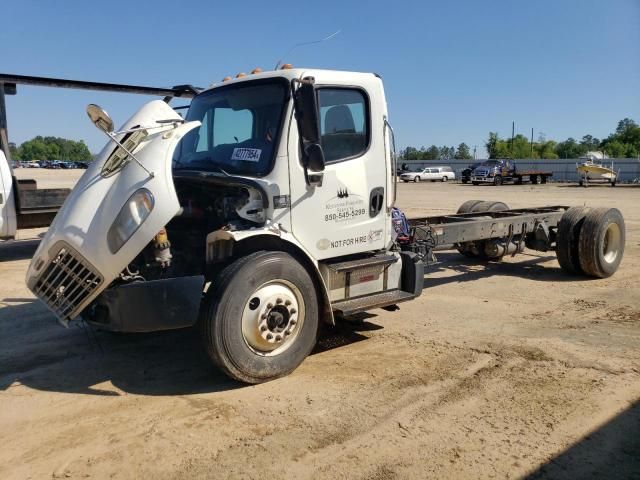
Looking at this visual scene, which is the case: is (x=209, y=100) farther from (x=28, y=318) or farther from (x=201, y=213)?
(x=28, y=318)

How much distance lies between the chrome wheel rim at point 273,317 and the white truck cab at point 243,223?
1cm

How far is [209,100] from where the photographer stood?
5406mm

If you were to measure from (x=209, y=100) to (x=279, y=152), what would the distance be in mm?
1240

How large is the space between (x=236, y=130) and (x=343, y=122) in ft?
3.19

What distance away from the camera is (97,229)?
403 centimetres

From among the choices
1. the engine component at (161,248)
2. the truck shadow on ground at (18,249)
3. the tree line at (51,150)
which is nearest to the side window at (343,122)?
the engine component at (161,248)

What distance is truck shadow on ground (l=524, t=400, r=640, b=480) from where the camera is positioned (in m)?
3.16

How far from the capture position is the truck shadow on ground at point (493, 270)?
28.3 feet

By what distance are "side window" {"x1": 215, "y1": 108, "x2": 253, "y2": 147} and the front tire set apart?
123 cm

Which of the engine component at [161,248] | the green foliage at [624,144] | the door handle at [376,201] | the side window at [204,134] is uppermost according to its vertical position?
the green foliage at [624,144]

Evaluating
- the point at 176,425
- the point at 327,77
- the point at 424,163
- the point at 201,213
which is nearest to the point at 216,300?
the point at 176,425

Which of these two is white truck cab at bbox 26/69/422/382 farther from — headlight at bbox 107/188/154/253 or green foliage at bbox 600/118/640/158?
green foliage at bbox 600/118/640/158

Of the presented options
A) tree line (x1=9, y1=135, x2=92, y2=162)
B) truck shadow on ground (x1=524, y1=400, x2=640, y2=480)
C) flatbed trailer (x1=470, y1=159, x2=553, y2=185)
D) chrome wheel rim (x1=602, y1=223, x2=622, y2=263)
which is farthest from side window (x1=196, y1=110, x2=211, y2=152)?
tree line (x1=9, y1=135, x2=92, y2=162)

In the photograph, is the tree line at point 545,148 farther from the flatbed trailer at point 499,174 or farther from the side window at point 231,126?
the side window at point 231,126
